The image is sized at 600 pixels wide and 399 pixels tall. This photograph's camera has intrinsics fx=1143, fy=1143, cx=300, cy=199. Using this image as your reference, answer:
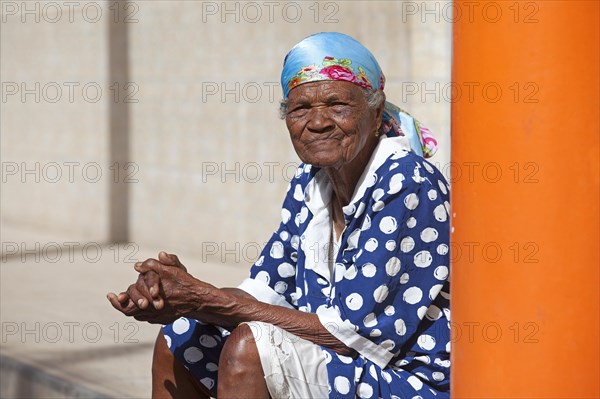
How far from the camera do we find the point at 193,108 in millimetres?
7148

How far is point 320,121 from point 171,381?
0.85 metres

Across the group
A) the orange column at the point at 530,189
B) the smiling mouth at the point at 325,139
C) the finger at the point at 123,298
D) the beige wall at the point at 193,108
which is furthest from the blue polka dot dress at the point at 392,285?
the beige wall at the point at 193,108

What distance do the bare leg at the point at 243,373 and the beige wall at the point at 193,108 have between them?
2.93 metres

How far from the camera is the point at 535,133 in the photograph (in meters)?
1.62

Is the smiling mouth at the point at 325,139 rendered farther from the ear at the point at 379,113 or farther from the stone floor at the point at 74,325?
the stone floor at the point at 74,325

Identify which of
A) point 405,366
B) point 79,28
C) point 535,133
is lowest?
point 405,366

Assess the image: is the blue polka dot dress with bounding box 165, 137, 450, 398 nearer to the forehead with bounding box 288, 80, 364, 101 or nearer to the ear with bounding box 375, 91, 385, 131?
the ear with bounding box 375, 91, 385, 131

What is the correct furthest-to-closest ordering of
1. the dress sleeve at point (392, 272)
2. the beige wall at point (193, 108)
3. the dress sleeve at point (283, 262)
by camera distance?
the beige wall at point (193, 108) < the dress sleeve at point (283, 262) < the dress sleeve at point (392, 272)

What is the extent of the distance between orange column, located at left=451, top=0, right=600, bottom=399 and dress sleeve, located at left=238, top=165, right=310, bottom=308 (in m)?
1.62

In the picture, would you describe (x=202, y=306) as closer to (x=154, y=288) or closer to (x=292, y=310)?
(x=154, y=288)

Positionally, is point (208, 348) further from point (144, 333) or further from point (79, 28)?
point (79, 28)

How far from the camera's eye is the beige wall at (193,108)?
5.88m

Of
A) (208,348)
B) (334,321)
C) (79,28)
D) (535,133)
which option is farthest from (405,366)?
(79,28)

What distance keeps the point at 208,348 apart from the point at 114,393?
1.15 m
